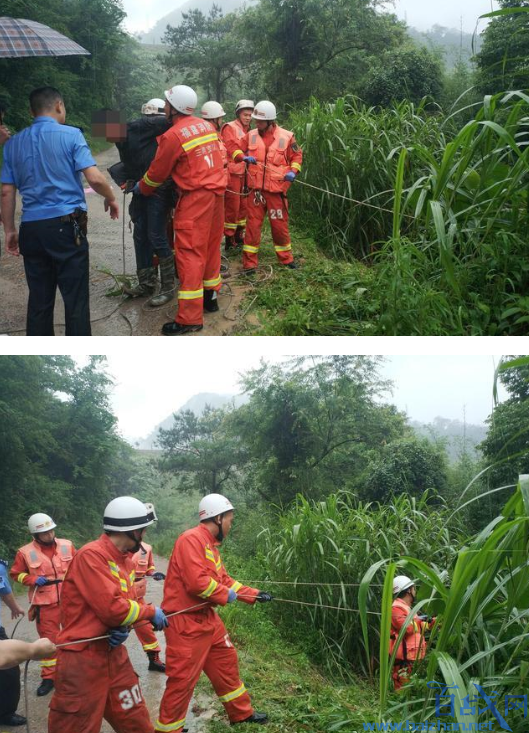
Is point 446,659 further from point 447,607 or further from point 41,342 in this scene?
point 41,342

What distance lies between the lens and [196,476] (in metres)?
4.77

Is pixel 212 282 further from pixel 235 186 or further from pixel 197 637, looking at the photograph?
pixel 197 637

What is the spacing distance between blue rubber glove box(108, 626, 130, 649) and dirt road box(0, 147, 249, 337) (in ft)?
5.67

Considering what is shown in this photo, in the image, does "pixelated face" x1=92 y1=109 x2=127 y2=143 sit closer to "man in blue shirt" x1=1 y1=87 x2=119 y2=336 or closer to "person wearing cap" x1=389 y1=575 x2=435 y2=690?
"man in blue shirt" x1=1 y1=87 x2=119 y2=336

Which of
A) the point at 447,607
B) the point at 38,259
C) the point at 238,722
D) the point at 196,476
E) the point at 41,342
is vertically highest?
the point at 38,259

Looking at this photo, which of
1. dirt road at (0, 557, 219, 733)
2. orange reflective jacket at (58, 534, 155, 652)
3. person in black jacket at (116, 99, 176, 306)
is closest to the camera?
orange reflective jacket at (58, 534, 155, 652)

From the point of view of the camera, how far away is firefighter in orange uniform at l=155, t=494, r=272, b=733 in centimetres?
348

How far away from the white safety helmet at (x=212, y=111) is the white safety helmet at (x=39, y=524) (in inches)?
122

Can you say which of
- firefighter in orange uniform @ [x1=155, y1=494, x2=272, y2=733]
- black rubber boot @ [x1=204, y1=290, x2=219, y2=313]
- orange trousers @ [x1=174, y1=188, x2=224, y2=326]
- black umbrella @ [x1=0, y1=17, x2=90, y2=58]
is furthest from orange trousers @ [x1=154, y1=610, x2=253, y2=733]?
black umbrella @ [x1=0, y1=17, x2=90, y2=58]

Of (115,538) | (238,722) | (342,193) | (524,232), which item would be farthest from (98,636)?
(342,193)

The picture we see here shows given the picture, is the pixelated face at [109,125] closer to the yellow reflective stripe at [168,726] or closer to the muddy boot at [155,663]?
the muddy boot at [155,663]

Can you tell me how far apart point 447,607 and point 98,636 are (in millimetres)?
1555

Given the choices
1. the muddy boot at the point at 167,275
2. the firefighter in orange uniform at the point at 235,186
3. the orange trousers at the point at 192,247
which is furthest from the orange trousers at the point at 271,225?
the orange trousers at the point at 192,247

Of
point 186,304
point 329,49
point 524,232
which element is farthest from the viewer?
point 329,49
